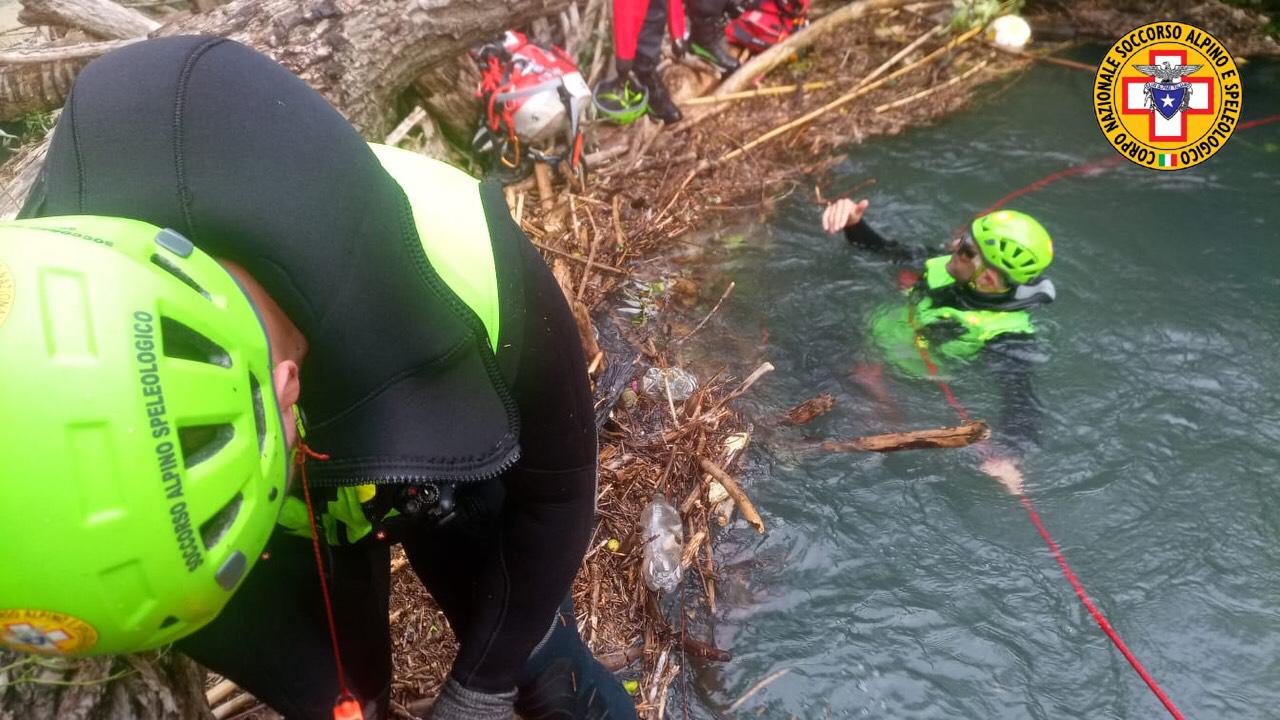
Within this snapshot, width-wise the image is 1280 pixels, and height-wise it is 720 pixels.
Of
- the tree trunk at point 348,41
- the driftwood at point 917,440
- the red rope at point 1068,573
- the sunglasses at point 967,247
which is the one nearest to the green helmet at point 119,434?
the tree trunk at point 348,41

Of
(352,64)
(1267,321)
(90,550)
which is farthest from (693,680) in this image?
(1267,321)

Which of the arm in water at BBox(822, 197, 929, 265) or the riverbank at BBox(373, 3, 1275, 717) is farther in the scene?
the arm in water at BBox(822, 197, 929, 265)

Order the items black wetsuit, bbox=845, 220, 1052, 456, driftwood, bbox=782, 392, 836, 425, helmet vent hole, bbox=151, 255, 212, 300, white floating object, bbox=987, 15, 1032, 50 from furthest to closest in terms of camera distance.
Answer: white floating object, bbox=987, 15, 1032, 50 → black wetsuit, bbox=845, 220, 1052, 456 → driftwood, bbox=782, 392, 836, 425 → helmet vent hole, bbox=151, 255, 212, 300

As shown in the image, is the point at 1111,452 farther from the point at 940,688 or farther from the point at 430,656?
the point at 430,656

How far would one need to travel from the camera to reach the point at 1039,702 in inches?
132

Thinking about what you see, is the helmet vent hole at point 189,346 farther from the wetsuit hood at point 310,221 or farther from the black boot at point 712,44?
the black boot at point 712,44

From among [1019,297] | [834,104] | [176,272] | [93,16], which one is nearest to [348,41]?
[93,16]

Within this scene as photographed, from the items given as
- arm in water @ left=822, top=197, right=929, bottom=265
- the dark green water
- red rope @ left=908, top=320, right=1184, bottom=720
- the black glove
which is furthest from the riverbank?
red rope @ left=908, top=320, right=1184, bottom=720

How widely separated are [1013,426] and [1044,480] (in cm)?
34

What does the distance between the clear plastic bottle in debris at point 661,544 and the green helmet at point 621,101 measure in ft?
12.0

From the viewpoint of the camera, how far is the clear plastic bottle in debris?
3.45 metres

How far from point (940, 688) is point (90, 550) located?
11.1 feet

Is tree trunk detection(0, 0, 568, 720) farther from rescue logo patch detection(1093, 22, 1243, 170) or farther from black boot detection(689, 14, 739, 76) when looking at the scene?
rescue logo patch detection(1093, 22, 1243, 170)

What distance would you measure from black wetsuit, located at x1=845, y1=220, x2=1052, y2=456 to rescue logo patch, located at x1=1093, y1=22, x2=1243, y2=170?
267 centimetres
